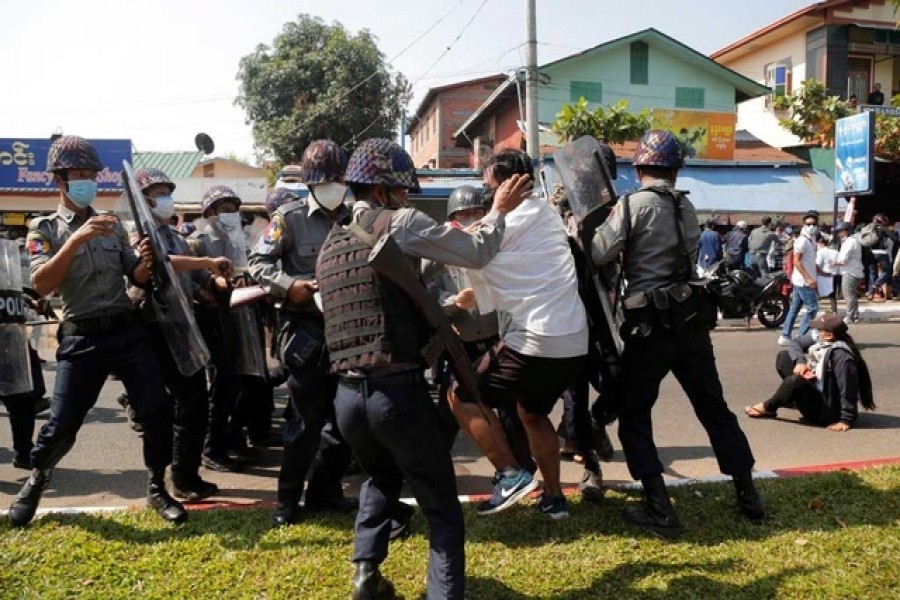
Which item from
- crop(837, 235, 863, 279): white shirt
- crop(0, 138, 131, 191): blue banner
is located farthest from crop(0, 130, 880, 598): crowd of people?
crop(0, 138, 131, 191): blue banner

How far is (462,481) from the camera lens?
5039mm

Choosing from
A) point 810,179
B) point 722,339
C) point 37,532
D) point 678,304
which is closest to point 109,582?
point 37,532

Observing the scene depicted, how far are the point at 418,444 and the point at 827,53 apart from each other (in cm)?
2907

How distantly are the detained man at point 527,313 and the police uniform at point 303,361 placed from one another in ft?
2.87

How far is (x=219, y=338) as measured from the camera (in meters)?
5.17

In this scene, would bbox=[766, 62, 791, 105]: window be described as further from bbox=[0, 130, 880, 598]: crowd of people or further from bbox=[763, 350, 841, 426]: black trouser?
bbox=[0, 130, 880, 598]: crowd of people

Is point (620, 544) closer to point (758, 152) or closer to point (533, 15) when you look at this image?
point (533, 15)

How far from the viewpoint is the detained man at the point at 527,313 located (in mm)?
3529

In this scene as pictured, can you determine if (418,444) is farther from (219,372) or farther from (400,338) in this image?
(219,372)

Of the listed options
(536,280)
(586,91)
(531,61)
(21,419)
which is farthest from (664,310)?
(586,91)

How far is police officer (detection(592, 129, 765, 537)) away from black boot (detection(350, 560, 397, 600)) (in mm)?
1457

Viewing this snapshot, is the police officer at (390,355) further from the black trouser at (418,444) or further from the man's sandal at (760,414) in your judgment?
the man's sandal at (760,414)

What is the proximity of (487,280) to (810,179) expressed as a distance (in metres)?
24.1

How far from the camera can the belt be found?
2.92 meters
